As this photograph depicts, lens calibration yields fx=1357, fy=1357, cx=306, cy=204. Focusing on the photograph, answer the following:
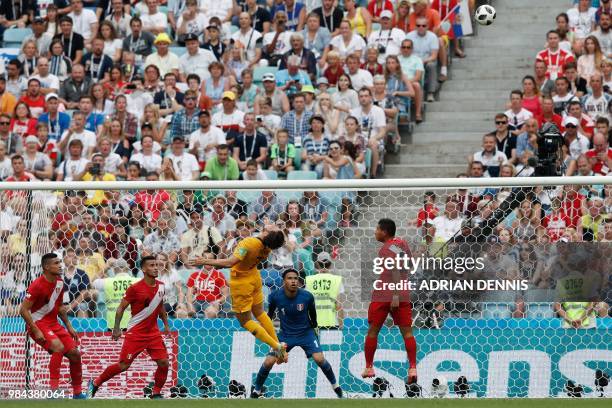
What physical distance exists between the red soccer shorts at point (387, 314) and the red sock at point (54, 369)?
3.37 m

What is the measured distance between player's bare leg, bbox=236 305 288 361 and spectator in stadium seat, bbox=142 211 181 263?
137cm

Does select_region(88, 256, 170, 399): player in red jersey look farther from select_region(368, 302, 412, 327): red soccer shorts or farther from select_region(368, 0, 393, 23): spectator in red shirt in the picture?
select_region(368, 0, 393, 23): spectator in red shirt

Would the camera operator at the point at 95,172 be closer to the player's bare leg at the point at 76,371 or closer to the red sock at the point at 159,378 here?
the player's bare leg at the point at 76,371

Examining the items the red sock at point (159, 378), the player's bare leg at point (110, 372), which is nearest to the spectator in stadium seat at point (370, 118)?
the red sock at point (159, 378)

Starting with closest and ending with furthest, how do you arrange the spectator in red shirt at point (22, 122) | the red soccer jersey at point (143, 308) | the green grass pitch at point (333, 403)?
1. the green grass pitch at point (333, 403)
2. the red soccer jersey at point (143, 308)
3. the spectator in red shirt at point (22, 122)

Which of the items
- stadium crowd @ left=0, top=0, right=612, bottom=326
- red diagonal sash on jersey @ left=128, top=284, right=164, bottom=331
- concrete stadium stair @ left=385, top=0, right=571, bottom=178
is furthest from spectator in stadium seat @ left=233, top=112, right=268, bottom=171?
red diagonal sash on jersey @ left=128, top=284, right=164, bottom=331

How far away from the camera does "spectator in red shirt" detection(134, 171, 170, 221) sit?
15312mm

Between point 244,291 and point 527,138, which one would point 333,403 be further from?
point 527,138

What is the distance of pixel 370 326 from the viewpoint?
14266 millimetres

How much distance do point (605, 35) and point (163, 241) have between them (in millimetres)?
7866

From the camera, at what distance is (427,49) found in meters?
20.6

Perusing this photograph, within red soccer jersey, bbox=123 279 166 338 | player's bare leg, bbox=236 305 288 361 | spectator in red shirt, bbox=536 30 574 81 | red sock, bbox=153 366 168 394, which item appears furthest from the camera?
spectator in red shirt, bbox=536 30 574 81

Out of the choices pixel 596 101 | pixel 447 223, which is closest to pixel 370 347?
pixel 447 223

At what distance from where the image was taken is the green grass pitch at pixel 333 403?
1322 cm
